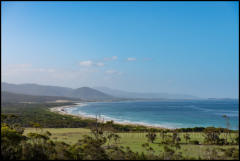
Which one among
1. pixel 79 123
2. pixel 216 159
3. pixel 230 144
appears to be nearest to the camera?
pixel 216 159

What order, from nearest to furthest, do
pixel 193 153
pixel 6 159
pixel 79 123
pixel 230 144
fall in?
pixel 6 159
pixel 193 153
pixel 230 144
pixel 79 123

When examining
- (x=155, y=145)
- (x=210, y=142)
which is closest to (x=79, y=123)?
(x=155, y=145)

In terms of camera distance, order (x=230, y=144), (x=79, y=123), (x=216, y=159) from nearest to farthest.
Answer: (x=216, y=159), (x=230, y=144), (x=79, y=123)

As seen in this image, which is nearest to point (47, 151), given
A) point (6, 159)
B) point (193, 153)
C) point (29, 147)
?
point (29, 147)

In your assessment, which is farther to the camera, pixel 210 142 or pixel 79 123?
pixel 79 123

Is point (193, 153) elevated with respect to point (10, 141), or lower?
lower

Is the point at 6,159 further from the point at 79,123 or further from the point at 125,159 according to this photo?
the point at 79,123

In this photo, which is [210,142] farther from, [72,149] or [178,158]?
[72,149]

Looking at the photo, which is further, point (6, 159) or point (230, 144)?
point (230, 144)

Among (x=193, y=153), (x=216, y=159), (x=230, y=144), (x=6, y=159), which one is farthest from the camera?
(x=230, y=144)
